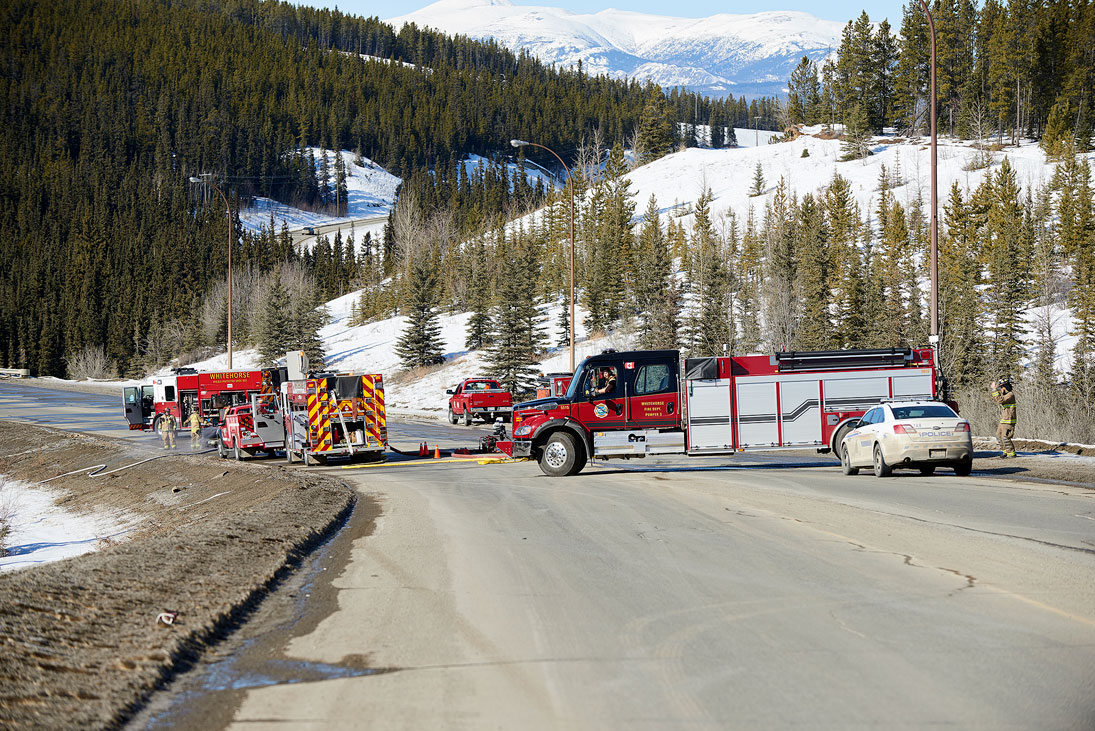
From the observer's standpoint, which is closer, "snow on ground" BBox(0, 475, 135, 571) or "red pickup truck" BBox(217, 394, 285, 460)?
"snow on ground" BBox(0, 475, 135, 571)

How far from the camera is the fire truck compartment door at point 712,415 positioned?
68.8 ft

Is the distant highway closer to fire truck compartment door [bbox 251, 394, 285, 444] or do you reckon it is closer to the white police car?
fire truck compartment door [bbox 251, 394, 285, 444]

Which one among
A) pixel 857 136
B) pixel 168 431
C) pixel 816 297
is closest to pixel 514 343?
pixel 816 297

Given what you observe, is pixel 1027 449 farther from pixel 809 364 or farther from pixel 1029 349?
pixel 1029 349

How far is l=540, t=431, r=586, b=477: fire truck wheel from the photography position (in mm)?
20625

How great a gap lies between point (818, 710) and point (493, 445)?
20545 mm

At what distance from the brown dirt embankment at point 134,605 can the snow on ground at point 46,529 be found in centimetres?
140

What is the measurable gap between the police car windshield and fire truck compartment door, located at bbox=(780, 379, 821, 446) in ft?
9.24

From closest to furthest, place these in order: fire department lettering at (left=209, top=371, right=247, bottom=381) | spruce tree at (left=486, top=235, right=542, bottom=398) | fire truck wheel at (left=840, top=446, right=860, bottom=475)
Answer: fire truck wheel at (left=840, top=446, right=860, bottom=475) < fire department lettering at (left=209, top=371, right=247, bottom=381) < spruce tree at (left=486, top=235, right=542, bottom=398)

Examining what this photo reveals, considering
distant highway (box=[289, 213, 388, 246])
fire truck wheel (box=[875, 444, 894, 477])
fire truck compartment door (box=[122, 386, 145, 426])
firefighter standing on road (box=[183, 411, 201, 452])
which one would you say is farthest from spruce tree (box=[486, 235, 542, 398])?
distant highway (box=[289, 213, 388, 246])

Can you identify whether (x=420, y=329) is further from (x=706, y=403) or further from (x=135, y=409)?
(x=706, y=403)

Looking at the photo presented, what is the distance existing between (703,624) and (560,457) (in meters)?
13.3

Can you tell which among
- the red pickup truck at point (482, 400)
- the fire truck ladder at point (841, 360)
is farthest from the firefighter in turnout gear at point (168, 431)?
the fire truck ladder at point (841, 360)

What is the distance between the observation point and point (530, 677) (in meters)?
6.11
